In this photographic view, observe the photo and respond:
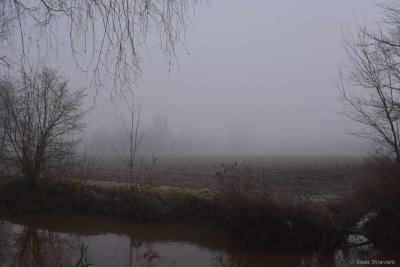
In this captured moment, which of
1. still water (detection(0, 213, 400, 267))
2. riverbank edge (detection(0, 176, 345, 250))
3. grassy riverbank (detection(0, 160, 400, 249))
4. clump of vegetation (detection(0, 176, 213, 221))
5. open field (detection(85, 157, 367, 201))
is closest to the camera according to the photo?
still water (detection(0, 213, 400, 267))

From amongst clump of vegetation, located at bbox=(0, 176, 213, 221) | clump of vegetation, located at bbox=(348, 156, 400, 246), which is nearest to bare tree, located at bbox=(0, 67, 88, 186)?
clump of vegetation, located at bbox=(0, 176, 213, 221)

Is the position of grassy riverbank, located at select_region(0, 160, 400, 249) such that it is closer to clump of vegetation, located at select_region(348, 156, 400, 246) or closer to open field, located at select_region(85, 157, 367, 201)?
clump of vegetation, located at select_region(348, 156, 400, 246)

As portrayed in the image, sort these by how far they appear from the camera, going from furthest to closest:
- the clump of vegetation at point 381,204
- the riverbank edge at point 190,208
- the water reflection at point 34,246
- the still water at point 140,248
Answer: the riverbank edge at point 190,208 → the clump of vegetation at point 381,204 → the still water at point 140,248 → the water reflection at point 34,246

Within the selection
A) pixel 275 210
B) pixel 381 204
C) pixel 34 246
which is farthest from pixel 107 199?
pixel 381 204

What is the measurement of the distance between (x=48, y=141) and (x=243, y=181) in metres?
9.86

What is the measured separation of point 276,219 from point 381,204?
3.25 metres

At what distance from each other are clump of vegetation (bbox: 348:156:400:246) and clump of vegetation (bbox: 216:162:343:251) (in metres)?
0.90

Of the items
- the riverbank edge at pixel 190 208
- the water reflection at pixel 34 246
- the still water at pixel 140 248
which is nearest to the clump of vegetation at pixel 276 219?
the riverbank edge at pixel 190 208

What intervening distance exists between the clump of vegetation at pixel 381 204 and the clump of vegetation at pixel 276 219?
905 millimetres

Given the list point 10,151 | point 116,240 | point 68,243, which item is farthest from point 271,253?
point 10,151

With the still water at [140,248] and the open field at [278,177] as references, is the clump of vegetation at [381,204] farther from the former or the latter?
the open field at [278,177]

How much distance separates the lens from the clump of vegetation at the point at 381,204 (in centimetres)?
1153

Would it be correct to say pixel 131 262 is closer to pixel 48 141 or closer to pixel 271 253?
pixel 271 253

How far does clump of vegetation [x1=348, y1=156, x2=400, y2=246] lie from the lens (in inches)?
454
